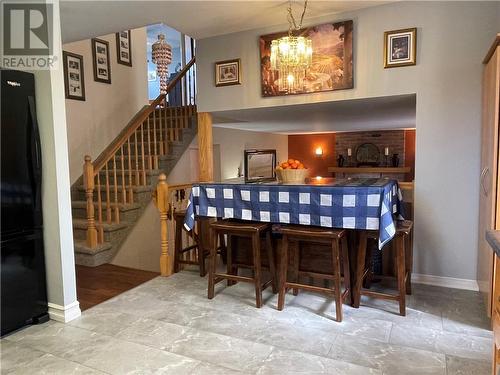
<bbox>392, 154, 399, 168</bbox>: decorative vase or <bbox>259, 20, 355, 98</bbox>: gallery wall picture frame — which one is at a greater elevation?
<bbox>259, 20, 355, 98</bbox>: gallery wall picture frame

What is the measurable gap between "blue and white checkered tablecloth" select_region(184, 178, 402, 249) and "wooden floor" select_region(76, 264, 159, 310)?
2.90 ft

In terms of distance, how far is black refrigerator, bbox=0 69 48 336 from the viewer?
2309 mm

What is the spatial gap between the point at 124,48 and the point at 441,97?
4815 mm

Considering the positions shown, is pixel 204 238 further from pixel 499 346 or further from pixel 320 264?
pixel 499 346

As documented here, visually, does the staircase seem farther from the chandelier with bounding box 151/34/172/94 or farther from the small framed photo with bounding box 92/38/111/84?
the small framed photo with bounding box 92/38/111/84

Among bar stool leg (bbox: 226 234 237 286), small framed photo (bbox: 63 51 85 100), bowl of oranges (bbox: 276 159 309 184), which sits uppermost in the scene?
small framed photo (bbox: 63 51 85 100)

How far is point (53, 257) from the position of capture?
2.54 metres

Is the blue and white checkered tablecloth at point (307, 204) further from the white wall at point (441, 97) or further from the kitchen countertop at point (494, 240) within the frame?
the kitchen countertop at point (494, 240)

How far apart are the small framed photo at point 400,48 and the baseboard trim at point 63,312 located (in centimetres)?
317

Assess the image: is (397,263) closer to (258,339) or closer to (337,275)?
(337,275)

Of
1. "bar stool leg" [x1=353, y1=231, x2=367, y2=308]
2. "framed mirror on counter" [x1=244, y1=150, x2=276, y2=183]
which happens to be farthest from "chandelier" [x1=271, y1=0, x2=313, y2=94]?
"bar stool leg" [x1=353, y1=231, x2=367, y2=308]

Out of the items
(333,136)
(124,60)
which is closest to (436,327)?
(124,60)

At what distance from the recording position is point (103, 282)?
3488 millimetres

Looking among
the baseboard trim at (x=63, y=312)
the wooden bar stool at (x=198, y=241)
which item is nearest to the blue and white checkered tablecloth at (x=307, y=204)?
the wooden bar stool at (x=198, y=241)
